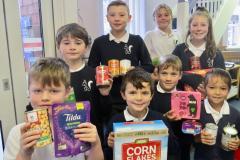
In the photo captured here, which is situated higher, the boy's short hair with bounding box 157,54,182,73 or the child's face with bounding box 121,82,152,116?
the boy's short hair with bounding box 157,54,182,73

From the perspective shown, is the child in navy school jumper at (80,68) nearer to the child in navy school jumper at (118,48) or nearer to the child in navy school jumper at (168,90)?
the child in navy school jumper at (118,48)

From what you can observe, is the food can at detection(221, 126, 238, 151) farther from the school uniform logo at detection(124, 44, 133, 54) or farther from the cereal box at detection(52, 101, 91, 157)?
the school uniform logo at detection(124, 44, 133, 54)

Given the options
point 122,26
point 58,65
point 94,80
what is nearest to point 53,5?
point 122,26

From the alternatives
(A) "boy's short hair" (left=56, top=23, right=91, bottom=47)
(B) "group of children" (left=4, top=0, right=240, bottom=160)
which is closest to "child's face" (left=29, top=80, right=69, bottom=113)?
(B) "group of children" (left=4, top=0, right=240, bottom=160)

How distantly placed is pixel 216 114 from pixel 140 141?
693 millimetres

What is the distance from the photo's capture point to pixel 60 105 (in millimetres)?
949

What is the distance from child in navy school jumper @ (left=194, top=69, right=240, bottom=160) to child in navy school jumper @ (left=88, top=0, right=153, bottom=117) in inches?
20.6

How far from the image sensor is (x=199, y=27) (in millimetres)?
1986

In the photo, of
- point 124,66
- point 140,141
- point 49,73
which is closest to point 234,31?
point 124,66

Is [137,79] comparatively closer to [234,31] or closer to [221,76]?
[221,76]

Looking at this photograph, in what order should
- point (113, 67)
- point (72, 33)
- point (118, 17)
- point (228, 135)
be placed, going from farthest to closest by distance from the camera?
point (118, 17)
point (113, 67)
point (72, 33)
point (228, 135)

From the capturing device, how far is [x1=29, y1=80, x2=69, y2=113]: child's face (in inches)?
41.7

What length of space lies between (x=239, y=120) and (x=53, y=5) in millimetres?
1719

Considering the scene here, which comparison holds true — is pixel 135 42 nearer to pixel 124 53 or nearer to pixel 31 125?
pixel 124 53
